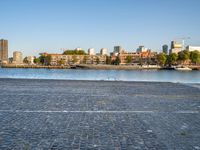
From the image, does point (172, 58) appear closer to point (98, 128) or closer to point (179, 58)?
point (179, 58)

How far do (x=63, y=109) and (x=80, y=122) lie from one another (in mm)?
2814

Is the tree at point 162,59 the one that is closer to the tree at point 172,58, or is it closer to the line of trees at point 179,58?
the line of trees at point 179,58

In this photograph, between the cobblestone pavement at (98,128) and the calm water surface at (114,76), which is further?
the calm water surface at (114,76)

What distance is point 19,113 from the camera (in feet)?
37.0

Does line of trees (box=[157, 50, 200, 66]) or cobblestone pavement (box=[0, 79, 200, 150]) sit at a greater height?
line of trees (box=[157, 50, 200, 66])

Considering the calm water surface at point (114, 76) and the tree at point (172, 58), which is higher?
the tree at point (172, 58)

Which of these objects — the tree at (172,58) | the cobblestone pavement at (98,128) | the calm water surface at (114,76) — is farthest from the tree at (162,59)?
the cobblestone pavement at (98,128)

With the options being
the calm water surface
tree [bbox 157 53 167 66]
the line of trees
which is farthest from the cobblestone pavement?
tree [bbox 157 53 167 66]

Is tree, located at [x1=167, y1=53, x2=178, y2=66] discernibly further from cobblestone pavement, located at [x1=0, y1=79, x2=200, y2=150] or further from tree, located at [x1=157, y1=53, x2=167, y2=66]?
cobblestone pavement, located at [x1=0, y1=79, x2=200, y2=150]

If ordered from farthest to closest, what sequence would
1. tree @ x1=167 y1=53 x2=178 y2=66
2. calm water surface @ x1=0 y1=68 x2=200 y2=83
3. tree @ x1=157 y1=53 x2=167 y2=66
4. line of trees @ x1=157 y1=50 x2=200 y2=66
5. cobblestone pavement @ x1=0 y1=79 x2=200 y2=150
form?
tree @ x1=157 y1=53 x2=167 y2=66 < tree @ x1=167 y1=53 x2=178 y2=66 < line of trees @ x1=157 y1=50 x2=200 y2=66 < calm water surface @ x1=0 y1=68 x2=200 y2=83 < cobblestone pavement @ x1=0 y1=79 x2=200 y2=150

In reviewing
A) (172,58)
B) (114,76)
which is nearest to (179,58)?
(172,58)

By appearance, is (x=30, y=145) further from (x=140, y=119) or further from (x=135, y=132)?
(x=140, y=119)

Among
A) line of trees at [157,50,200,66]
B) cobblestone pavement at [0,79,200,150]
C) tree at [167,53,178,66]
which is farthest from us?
tree at [167,53,178,66]

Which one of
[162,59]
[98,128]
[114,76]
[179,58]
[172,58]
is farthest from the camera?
[162,59]
